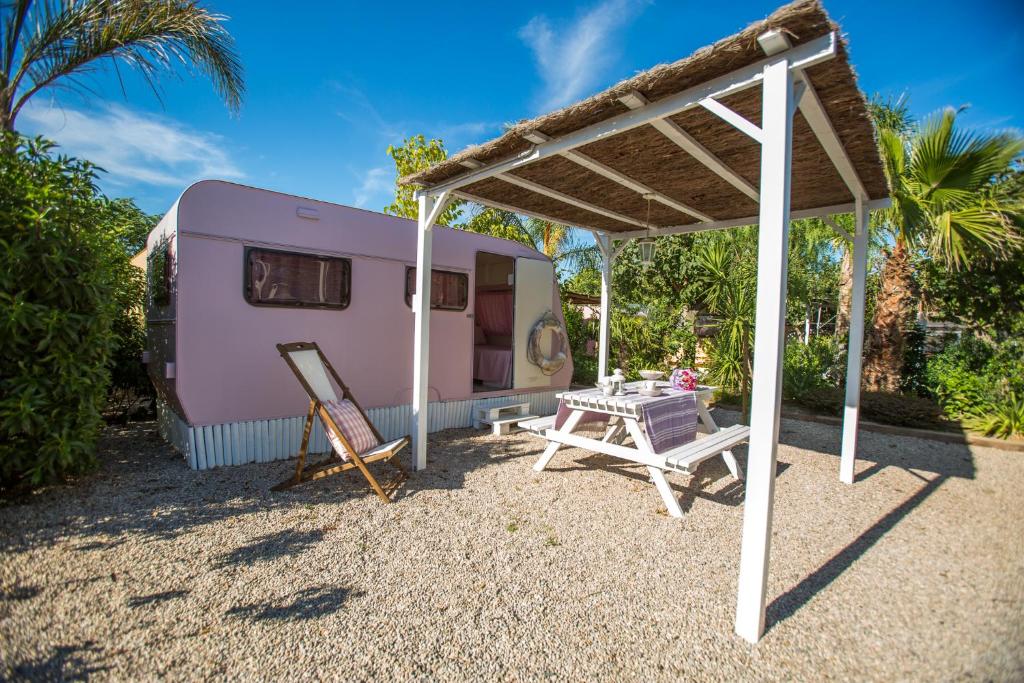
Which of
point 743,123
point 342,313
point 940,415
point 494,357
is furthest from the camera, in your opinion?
point 494,357

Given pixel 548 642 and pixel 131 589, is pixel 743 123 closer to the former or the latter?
pixel 548 642

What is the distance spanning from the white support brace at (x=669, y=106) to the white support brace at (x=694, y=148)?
105 millimetres

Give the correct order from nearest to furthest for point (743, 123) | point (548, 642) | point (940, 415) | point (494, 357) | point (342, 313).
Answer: point (548, 642), point (743, 123), point (342, 313), point (940, 415), point (494, 357)

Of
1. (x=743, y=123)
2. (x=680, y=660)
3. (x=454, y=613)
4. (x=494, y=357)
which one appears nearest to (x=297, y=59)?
(x=494, y=357)

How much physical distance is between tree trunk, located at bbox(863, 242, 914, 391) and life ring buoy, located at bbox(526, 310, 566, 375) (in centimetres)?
466

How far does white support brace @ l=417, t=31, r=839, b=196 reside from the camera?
1.96 meters

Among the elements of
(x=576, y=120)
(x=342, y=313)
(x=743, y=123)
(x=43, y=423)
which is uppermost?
(x=576, y=120)

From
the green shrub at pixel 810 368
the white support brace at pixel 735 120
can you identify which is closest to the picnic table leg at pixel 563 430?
the white support brace at pixel 735 120

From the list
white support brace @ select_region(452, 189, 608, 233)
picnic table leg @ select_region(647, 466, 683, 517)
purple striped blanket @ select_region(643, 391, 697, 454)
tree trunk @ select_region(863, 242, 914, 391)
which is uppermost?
white support brace @ select_region(452, 189, 608, 233)

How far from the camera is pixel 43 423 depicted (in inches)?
124

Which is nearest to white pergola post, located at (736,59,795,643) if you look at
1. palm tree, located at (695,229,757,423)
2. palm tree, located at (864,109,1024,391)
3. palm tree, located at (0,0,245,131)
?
palm tree, located at (864,109,1024,391)

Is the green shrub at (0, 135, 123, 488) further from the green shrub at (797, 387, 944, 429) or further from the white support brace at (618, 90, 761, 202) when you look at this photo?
the green shrub at (797, 387, 944, 429)

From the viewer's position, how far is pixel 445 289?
5.53 meters

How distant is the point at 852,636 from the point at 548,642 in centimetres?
136
